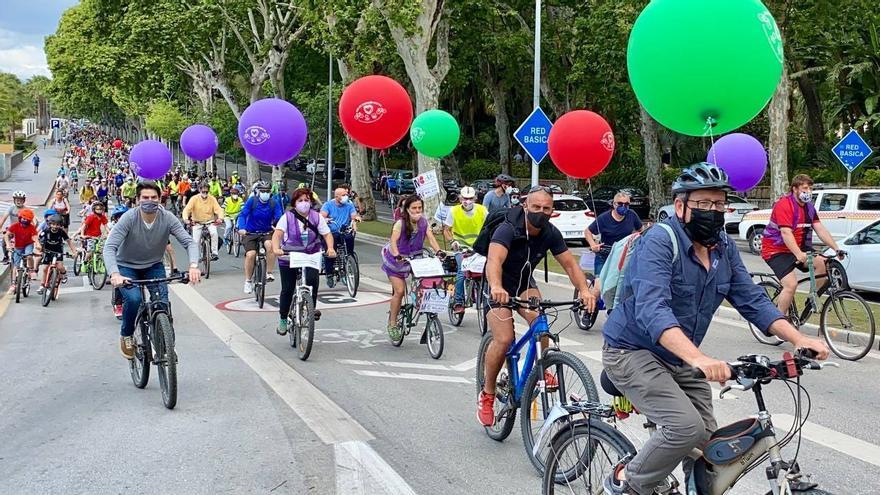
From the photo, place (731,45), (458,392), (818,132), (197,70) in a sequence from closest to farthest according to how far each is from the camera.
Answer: (731,45), (458,392), (818,132), (197,70)

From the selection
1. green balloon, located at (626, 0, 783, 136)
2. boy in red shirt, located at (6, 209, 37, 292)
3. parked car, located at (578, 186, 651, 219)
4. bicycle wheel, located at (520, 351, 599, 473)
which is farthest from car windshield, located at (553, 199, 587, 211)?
bicycle wheel, located at (520, 351, 599, 473)

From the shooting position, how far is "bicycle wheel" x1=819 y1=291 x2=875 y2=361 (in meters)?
9.09

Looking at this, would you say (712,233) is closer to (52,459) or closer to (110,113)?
(52,459)

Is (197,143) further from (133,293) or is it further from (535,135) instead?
(133,293)

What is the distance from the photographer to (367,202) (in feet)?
106

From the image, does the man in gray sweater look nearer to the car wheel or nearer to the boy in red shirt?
the boy in red shirt

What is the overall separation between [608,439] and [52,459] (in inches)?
150

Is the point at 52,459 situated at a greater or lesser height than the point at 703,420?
lesser

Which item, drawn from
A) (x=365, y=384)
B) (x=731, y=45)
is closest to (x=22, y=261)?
(x=365, y=384)

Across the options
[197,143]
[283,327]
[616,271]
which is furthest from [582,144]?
[197,143]

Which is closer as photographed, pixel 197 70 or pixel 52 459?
pixel 52 459

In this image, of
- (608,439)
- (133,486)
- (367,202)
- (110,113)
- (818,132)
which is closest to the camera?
(608,439)

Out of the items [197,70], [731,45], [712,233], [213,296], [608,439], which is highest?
[197,70]

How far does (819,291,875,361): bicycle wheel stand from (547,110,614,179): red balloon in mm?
3724
